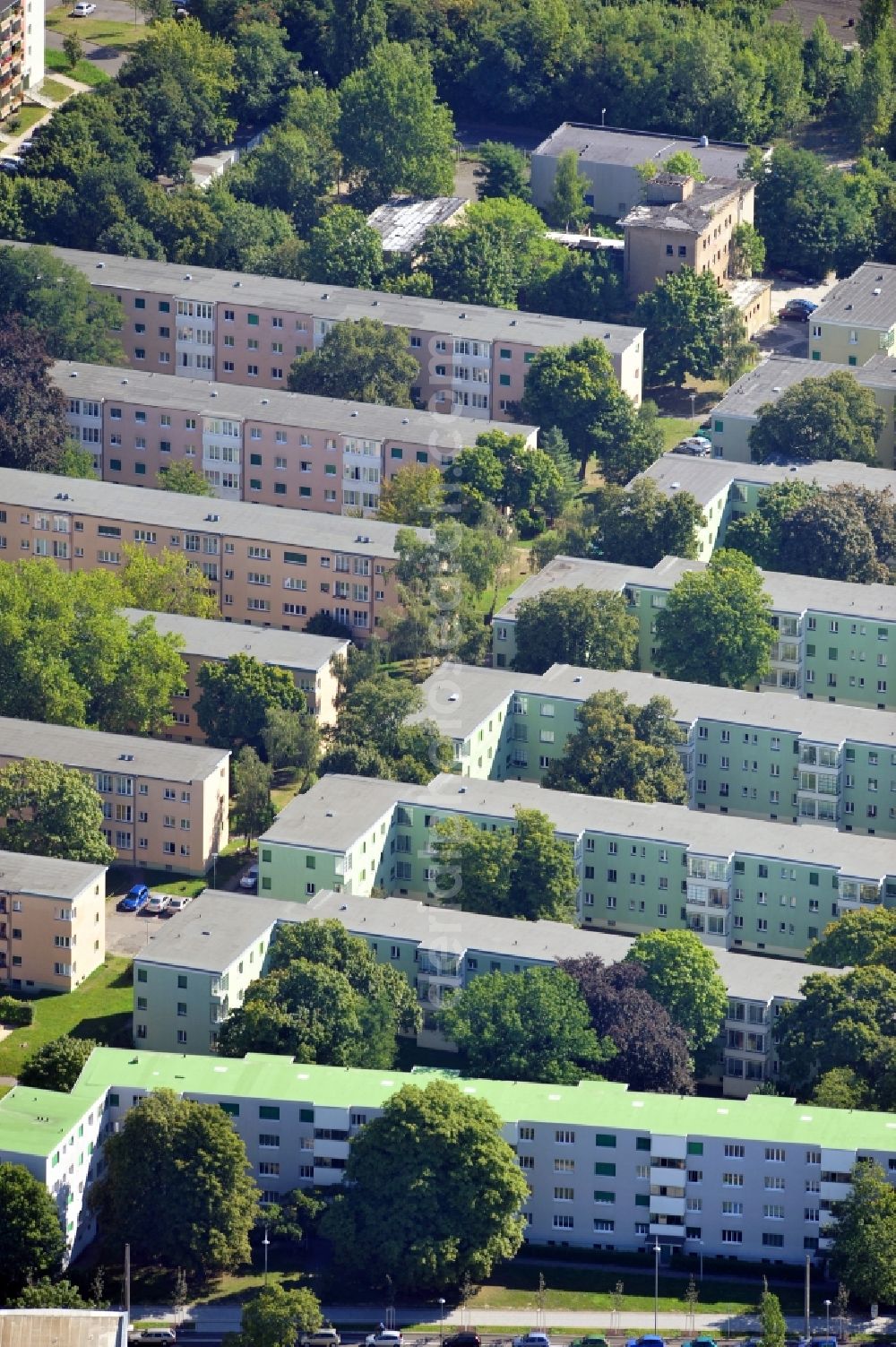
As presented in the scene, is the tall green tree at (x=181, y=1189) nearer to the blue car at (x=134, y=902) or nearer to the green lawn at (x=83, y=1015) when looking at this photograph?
the green lawn at (x=83, y=1015)

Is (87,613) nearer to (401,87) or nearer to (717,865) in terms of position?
(717,865)

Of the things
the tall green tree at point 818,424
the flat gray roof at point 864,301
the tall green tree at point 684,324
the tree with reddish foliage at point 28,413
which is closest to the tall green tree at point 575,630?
the tall green tree at point 818,424

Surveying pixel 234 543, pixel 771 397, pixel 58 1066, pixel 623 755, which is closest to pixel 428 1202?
pixel 58 1066

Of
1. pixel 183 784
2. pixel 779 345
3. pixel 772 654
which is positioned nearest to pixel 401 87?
pixel 779 345

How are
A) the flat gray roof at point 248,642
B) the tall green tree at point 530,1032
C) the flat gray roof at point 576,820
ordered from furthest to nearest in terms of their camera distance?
the flat gray roof at point 248,642
the flat gray roof at point 576,820
the tall green tree at point 530,1032

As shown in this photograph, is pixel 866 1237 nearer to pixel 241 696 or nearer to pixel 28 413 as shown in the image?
pixel 241 696

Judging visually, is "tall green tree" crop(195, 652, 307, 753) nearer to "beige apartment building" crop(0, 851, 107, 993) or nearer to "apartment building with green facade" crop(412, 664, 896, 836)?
"apartment building with green facade" crop(412, 664, 896, 836)
